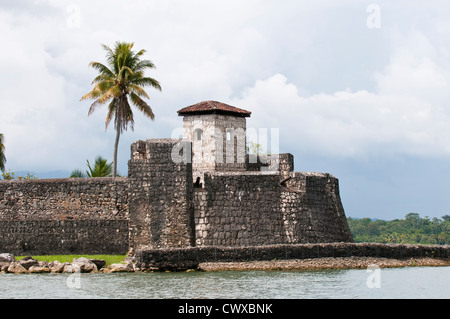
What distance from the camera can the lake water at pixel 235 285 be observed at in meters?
20.9

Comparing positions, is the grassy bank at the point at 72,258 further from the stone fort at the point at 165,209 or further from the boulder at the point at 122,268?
the boulder at the point at 122,268

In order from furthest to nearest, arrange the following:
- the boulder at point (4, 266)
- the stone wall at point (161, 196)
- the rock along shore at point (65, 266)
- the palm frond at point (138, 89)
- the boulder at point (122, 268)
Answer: the palm frond at point (138, 89)
the stone wall at point (161, 196)
the boulder at point (4, 266)
the rock along shore at point (65, 266)
the boulder at point (122, 268)

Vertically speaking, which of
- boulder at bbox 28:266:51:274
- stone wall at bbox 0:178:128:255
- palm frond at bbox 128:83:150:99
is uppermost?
palm frond at bbox 128:83:150:99

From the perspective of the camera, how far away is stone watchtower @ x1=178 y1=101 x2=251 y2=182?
3662cm

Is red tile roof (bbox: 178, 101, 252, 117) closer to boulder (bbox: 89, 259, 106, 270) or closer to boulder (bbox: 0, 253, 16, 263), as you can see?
boulder (bbox: 89, 259, 106, 270)

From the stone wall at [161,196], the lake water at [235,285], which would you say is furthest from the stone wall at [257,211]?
the lake water at [235,285]

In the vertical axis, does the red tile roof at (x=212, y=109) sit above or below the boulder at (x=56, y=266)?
above

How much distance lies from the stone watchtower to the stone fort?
539 cm

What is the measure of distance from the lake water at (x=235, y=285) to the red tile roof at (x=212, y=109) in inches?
496

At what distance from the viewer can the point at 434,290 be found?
22625 mm

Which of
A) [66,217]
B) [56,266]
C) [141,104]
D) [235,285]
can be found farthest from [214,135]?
[235,285]

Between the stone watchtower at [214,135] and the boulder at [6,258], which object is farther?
the stone watchtower at [214,135]

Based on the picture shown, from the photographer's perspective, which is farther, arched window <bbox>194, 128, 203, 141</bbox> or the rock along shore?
arched window <bbox>194, 128, 203, 141</bbox>

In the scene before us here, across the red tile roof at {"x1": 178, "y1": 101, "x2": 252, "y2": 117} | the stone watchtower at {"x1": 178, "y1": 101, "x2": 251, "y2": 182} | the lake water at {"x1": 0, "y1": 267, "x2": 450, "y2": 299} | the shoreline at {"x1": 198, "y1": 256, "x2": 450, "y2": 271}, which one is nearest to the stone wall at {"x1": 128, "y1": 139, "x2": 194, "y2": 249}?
the shoreline at {"x1": 198, "y1": 256, "x2": 450, "y2": 271}
